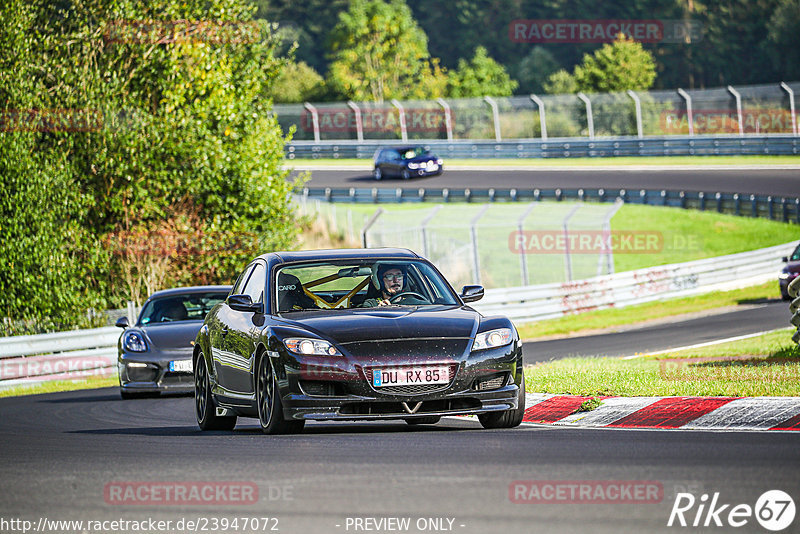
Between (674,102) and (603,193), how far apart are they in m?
11.1

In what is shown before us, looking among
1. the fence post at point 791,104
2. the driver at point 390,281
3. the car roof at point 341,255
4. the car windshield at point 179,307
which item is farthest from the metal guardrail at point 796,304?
the fence post at point 791,104

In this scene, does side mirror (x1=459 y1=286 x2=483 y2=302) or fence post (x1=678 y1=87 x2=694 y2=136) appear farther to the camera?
fence post (x1=678 y1=87 x2=694 y2=136)

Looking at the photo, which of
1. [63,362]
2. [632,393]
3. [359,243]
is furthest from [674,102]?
[632,393]

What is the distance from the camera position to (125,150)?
1112 inches

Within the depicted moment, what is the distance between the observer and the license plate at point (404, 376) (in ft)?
29.7

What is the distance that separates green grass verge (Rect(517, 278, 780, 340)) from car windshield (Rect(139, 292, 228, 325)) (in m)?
10.9

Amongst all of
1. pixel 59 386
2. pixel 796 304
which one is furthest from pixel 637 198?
pixel 796 304

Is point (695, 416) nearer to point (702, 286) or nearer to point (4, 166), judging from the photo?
point (4, 166)

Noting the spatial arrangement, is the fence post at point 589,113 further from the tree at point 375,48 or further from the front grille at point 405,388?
the front grille at point 405,388

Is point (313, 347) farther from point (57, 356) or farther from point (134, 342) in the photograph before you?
point (57, 356)

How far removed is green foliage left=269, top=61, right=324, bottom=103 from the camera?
84.6 m

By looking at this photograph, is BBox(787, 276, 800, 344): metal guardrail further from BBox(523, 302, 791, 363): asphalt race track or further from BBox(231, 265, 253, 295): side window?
BBox(231, 265, 253, 295): side window

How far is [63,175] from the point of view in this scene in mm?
26953

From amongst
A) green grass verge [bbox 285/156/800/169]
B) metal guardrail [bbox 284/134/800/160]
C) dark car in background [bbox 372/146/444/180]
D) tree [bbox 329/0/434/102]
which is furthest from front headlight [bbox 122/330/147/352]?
tree [bbox 329/0/434/102]
